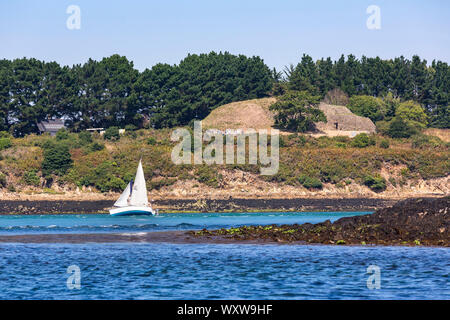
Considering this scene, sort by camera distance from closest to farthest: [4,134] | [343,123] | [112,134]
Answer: [4,134], [112,134], [343,123]

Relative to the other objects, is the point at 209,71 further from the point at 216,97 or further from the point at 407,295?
the point at 407,295

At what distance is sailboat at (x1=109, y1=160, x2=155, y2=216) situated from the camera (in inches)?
3369

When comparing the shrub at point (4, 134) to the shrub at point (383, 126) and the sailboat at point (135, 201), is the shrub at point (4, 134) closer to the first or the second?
the sailboat at point (135, 201)

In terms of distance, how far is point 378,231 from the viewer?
50875 mm

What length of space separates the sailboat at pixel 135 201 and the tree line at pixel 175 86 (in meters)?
50.2

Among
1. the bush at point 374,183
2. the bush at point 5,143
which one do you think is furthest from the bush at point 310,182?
the bush at point 5,143

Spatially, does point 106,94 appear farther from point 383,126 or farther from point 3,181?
point 383,126

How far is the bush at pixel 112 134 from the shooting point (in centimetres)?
12794

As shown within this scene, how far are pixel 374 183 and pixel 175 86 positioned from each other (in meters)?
50.5


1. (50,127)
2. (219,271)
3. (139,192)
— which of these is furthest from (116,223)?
(50,127)

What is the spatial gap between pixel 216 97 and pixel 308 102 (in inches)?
841

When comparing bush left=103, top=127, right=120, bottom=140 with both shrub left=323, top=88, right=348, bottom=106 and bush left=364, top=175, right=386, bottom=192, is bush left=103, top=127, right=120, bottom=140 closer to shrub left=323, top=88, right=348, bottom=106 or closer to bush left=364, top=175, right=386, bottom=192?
bush left=364, top=175, right=386, bottom=192

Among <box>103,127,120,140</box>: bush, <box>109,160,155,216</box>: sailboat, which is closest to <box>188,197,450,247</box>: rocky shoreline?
<box>109,160,155,216</box>: sailboat

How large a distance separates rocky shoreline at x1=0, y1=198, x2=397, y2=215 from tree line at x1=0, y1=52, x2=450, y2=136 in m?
37.7
